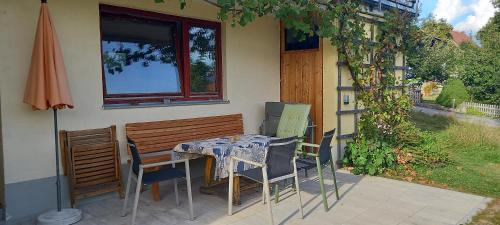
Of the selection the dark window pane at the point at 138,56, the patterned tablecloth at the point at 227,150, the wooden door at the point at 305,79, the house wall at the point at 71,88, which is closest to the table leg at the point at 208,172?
the patterned tablecloth at the point at 227,150

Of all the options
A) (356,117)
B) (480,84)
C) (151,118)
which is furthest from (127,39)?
(480,84)

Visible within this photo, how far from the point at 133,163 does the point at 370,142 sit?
3830 millimetres

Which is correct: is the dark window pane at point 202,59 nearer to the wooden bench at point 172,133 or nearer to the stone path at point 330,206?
the wooden bench at point 172,133

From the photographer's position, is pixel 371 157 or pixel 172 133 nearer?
pixel 172 133

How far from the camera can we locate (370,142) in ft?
19.5

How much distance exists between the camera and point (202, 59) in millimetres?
5750

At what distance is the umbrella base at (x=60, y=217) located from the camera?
3703 millimetres

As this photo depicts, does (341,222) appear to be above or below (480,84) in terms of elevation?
below

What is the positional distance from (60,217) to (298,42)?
14.9 feet

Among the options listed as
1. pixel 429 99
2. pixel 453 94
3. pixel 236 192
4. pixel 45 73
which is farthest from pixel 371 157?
pixel 429 99

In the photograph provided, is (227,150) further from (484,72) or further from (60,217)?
(484,72)

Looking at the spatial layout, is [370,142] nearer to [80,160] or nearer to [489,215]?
[489,215]

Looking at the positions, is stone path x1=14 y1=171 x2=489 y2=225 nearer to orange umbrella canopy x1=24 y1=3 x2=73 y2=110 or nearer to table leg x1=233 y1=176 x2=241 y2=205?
table leg x1=233 y1=176 x2=241 y2=205

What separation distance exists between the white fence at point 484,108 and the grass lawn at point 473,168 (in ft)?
26.8
